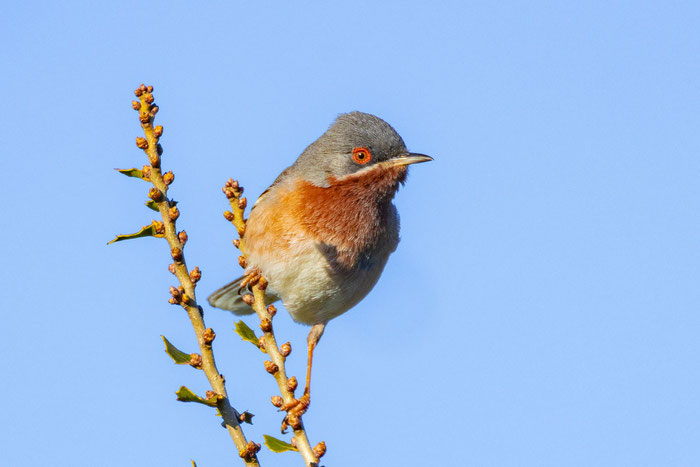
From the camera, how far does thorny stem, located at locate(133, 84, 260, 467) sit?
131 inches

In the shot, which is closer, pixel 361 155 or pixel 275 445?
pixel 275 445

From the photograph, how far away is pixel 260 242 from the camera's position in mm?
6207

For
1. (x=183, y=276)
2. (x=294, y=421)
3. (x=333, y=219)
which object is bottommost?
(x=294, y=421)

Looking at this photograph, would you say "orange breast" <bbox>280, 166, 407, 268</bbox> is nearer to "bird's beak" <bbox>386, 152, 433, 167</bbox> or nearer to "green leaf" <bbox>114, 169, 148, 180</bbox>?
"bird's beak" <bbox>386, 152, 433, 167</bbox>

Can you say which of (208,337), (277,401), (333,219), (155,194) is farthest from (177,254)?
(333,219)

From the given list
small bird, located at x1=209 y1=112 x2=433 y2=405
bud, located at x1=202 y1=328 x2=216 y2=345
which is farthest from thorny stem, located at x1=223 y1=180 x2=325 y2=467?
small bird, located at x1=209 y1=112 x2=433 y2=405

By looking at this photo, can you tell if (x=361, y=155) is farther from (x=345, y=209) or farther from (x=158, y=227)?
(x=158, y=227)

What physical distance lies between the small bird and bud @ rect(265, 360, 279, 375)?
7.99 feet

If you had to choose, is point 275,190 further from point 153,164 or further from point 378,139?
point 153,164

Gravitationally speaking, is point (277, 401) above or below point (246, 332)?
below

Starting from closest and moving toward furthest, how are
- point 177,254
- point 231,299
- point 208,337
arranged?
point 208,337
point 177,254
point 231,299

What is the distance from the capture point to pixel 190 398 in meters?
3.28

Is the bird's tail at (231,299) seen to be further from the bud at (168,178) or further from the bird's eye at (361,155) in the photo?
the bud at (168,178)

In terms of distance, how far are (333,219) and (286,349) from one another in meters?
2.48
